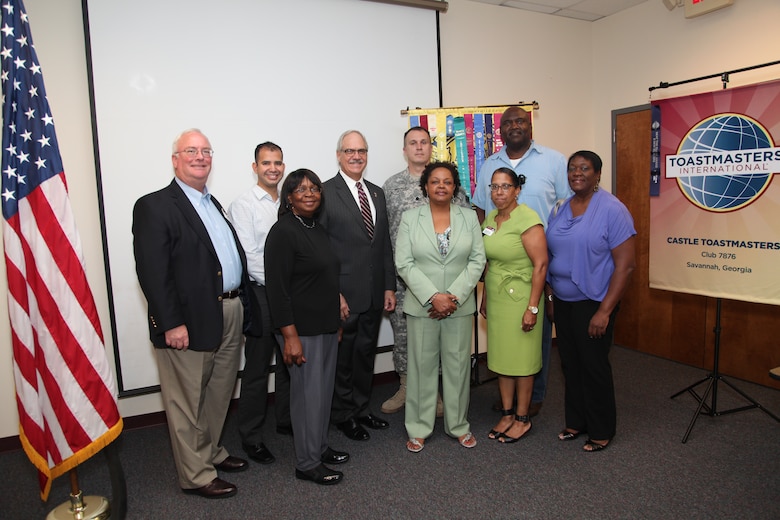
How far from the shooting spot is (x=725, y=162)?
3406mm

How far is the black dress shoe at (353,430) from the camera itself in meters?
3.21

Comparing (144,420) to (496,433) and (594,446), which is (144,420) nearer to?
(496,433)

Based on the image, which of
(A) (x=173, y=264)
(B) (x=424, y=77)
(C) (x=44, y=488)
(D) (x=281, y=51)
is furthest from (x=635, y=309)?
(C) (x=44, y=488)

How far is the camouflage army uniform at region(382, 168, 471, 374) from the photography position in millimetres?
3398

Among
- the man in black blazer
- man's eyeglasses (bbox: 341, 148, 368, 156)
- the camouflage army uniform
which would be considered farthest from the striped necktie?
the camouflage army uniform

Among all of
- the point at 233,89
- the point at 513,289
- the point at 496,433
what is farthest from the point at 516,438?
the point at 233,89

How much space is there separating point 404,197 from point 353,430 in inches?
59.9

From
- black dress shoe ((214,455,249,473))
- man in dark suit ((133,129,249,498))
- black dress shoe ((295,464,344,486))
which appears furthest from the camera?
black dress shoe ((214,455,249,473))

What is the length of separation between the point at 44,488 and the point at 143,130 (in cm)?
Answer: 212

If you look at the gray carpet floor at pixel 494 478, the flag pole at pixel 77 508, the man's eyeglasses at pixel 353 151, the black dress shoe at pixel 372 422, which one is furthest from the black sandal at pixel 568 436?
the flag pole at pixel 77 508

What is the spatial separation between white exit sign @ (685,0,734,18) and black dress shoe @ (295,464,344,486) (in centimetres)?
427

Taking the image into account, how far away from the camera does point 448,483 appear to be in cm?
268

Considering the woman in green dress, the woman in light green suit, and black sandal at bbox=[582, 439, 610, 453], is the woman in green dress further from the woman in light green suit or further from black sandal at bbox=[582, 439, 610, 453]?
black sandal at bbox=[582, 439, 610, 453]

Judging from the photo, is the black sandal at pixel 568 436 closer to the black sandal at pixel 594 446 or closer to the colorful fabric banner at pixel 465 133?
the black sandal at pixel 594 446
